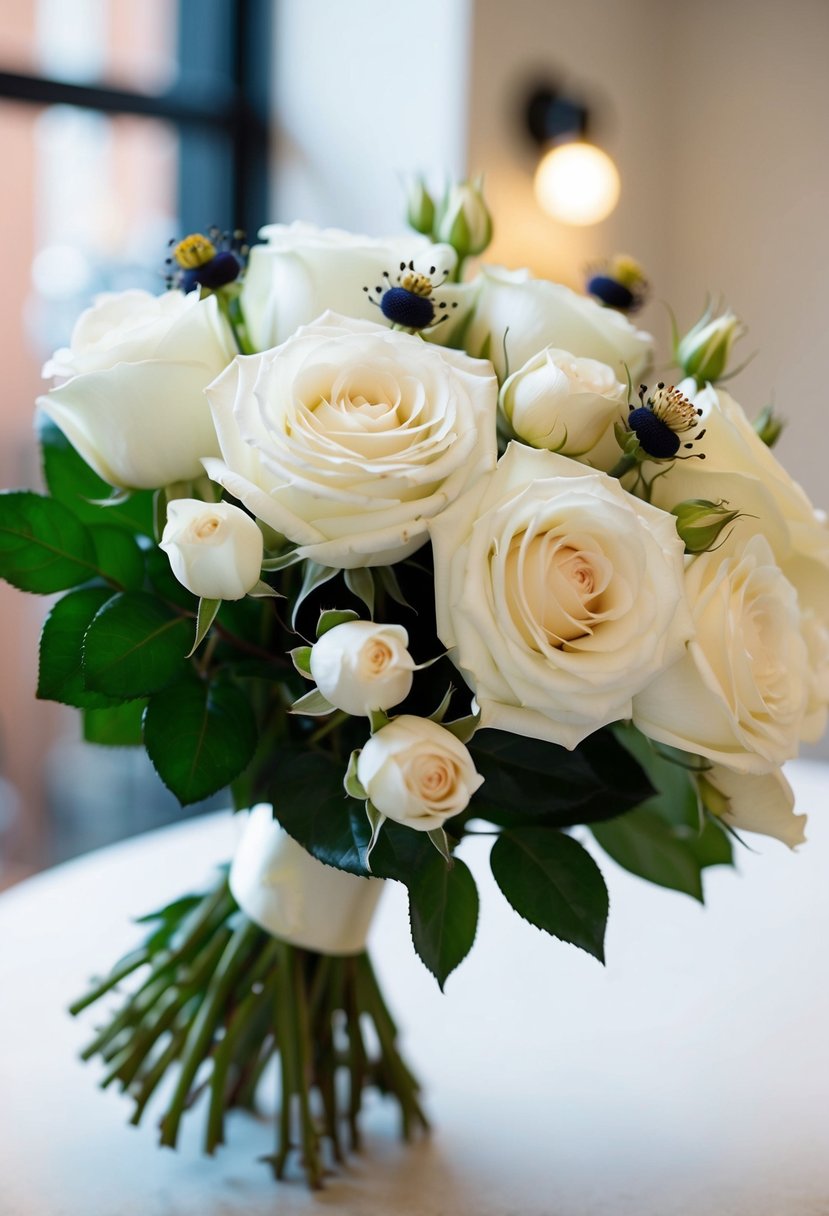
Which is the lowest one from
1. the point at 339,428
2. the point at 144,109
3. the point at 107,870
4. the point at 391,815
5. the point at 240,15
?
the point at 107,870

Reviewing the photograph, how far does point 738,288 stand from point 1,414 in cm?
153

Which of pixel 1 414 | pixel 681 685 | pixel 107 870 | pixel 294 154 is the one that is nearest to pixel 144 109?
pixel 294 154

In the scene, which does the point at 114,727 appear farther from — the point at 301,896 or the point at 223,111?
the point at 223,111

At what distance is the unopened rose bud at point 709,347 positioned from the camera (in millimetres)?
519

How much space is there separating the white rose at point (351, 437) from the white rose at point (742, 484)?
0.28 feet

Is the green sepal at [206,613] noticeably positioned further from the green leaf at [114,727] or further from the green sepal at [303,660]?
the green leaf at [114,727]

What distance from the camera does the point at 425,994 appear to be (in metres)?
0.75

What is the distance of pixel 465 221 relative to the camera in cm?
55

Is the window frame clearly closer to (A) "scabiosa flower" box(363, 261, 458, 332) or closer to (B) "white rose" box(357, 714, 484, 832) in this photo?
(A) "scabiosa flower" box(363, 261, 458, 332)

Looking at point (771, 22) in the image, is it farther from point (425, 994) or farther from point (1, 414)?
point (425, 994)

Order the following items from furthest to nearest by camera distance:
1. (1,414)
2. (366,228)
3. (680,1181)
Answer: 1. (366,228)
2. (1,414)
3. (680,1181)

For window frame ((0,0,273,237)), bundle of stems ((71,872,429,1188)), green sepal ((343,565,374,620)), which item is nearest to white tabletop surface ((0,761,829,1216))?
bundle of stems ((71,872,429,1188))

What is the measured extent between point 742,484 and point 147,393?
0.77 feet

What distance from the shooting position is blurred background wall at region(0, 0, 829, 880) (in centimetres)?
193
